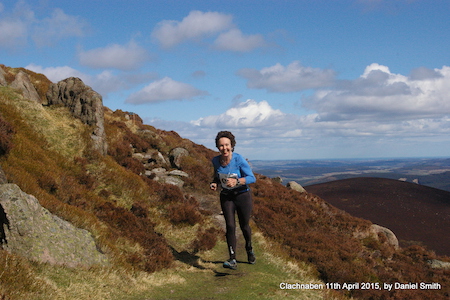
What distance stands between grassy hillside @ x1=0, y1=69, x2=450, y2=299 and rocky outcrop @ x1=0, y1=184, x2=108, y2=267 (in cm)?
29

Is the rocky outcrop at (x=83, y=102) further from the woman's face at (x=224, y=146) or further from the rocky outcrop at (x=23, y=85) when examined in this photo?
the woman's face at (x=224, y=146)

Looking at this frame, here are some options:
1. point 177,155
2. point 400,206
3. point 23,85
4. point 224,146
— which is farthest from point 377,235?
point 23,85

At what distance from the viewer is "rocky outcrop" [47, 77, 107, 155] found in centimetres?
1598

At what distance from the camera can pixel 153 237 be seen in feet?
31.0

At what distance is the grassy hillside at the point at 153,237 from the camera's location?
6066mm

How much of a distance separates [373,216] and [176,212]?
1171 inches

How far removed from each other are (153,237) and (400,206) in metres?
36.9

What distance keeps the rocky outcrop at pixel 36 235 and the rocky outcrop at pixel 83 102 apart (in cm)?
909

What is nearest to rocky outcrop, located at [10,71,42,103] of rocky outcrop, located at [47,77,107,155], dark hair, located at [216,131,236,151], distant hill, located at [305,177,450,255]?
rocky outcrop, located at [47,77,107,155]

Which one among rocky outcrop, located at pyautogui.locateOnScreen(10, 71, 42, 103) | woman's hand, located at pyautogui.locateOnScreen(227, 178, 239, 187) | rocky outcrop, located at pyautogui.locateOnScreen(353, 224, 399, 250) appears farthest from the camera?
rocky outcrop, located at pyautogui.locateOnScreen(10, 71, 42, 103)

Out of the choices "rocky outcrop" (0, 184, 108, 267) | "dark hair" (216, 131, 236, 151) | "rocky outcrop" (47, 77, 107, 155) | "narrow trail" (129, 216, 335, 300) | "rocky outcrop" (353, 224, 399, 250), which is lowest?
"rocky outcrop" (353, 224, 399, 250)

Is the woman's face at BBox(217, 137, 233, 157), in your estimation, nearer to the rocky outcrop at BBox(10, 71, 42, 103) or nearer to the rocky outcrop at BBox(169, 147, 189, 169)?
the rocky outcrop at BBox(169, 147, 189, 169)

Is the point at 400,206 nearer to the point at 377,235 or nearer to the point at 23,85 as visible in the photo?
the point at 377,235

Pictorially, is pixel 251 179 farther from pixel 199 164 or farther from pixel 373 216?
pixel 373 216
